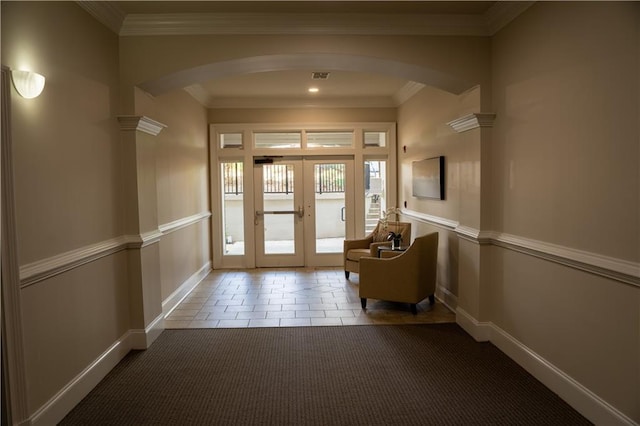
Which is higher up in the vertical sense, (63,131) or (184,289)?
(63,131)

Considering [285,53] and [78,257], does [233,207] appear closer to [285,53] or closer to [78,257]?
[285,53]

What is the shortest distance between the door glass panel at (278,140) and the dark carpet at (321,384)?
3.68 metres

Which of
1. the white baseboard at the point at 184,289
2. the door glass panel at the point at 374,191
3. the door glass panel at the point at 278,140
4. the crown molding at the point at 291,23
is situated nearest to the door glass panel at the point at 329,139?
the door glass panel at the point at 278,140

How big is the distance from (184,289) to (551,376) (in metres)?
4.04

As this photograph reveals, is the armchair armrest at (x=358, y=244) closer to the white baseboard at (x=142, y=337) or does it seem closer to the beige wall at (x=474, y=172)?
the beige wall at (x=474, y=172)

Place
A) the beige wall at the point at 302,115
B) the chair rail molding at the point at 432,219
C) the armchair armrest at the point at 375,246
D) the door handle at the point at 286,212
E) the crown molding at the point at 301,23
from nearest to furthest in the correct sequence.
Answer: the crown molding at the point at 301,23 < the chair rail molding at the point at 432,219 < the armchair armrest at the point at 375,246 < the beige wall at the point at 302,115 < the door handle at the point at 286,212

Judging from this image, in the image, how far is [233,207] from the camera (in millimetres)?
6891

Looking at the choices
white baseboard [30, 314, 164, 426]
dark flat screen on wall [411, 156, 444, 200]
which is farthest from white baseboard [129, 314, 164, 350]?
dark flat screen on wall [411, 156, 444, 200]

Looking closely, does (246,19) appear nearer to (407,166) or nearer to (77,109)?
(77,109)

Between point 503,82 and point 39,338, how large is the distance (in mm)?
3655

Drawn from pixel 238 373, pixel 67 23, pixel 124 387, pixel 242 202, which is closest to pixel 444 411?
pixel 238 373

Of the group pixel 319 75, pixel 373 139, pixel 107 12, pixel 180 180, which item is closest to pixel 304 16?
pixel 107 12

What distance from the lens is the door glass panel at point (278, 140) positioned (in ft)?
22.2

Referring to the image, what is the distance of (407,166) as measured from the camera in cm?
611
